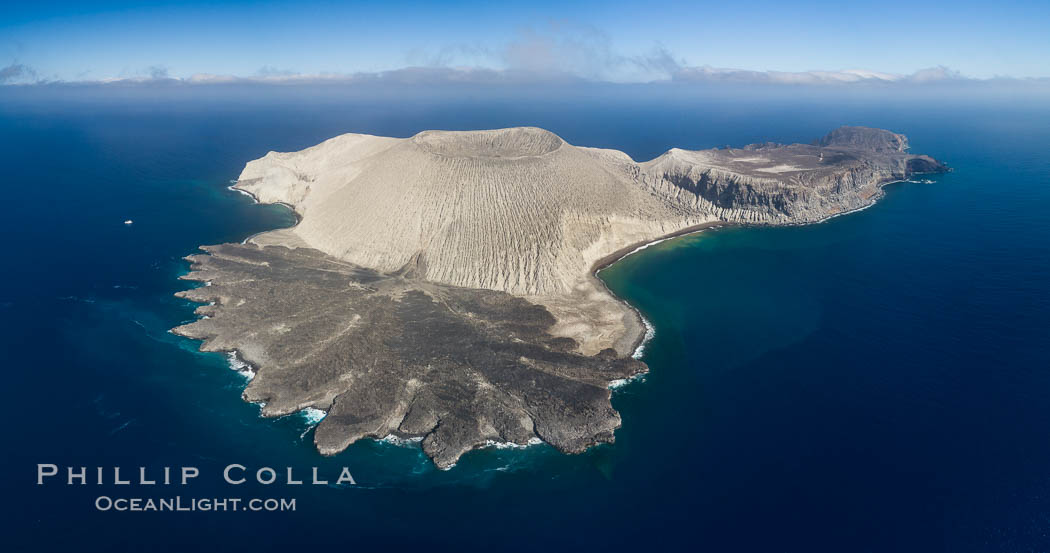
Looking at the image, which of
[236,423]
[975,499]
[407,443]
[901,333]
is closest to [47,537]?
[236,423]

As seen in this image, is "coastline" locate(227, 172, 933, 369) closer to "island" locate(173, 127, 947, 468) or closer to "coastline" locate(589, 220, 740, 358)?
"coastline" locate(589, 220, 740, 358)

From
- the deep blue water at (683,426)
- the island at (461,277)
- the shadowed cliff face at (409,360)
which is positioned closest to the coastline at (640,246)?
the island at (461,277)

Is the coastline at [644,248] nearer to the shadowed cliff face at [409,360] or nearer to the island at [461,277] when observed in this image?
the island at [461,277]

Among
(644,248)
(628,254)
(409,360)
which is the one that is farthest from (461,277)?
(644,248)

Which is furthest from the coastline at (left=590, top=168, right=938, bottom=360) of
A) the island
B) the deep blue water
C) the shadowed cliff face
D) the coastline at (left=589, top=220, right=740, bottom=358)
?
the shadowed cliff face

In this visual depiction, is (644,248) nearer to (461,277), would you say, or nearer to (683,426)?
(461,277)
